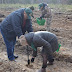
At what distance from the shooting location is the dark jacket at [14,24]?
10.1 feet

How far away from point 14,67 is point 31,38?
1.11 meters

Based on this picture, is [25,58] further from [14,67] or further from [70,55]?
[70,55]

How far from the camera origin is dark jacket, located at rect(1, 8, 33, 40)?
3.08 meters

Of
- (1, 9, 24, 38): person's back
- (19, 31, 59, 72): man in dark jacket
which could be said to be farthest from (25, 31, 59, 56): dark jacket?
(1, 9, 24, 38): person's back

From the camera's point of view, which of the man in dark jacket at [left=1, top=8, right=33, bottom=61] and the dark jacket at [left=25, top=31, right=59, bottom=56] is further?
the man in dark jacket at [left=1, top=8, right=33, bottom=61]

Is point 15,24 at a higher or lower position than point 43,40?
higher

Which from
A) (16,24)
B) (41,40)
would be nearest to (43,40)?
(41,40)

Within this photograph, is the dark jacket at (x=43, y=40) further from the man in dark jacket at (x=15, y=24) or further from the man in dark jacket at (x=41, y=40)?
the man in dark jacket at (x=15, y=24)

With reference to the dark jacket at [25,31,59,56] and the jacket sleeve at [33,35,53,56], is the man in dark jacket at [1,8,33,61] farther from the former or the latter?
the jacket sleeve at [33,35,53,56]

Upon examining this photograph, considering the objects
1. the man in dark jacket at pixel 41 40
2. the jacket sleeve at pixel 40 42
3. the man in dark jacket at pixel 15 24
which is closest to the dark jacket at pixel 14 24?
the man in dark jacket at pixel 15 24

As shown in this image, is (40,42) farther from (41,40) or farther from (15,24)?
(15,24)

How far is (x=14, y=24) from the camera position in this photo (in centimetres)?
307

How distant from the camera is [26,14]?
3174mm

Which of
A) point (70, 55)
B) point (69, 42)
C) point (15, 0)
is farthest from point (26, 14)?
point (15, 0)
